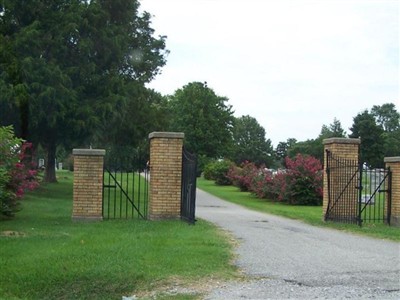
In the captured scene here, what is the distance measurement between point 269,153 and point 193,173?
104 m

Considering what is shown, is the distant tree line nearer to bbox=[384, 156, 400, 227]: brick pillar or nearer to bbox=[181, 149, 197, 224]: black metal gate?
bbox=[181, 149, 197, 224]: black metal gate

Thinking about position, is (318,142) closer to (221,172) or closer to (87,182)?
(221,172)

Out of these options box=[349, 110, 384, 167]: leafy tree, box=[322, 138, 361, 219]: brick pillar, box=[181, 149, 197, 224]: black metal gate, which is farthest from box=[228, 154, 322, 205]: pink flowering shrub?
box=[349, 110, 384, 167]: leafy tree

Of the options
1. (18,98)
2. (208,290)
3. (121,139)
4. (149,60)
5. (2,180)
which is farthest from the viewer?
(121,139)

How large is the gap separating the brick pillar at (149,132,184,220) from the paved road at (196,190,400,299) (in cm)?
172

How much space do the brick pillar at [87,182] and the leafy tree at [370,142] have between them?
224 ft

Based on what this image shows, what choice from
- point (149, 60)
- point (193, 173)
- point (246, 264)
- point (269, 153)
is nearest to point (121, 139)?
point (149, 60)

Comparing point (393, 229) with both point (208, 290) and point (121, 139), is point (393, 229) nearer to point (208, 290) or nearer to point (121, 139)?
point (208, 290)

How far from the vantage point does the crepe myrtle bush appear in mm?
12617

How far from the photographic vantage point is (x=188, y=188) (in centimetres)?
1377

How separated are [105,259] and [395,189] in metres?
9.26

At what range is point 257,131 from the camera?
117312mm

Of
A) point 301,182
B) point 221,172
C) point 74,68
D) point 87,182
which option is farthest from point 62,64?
point 221,172

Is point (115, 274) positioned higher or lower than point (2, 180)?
lower
